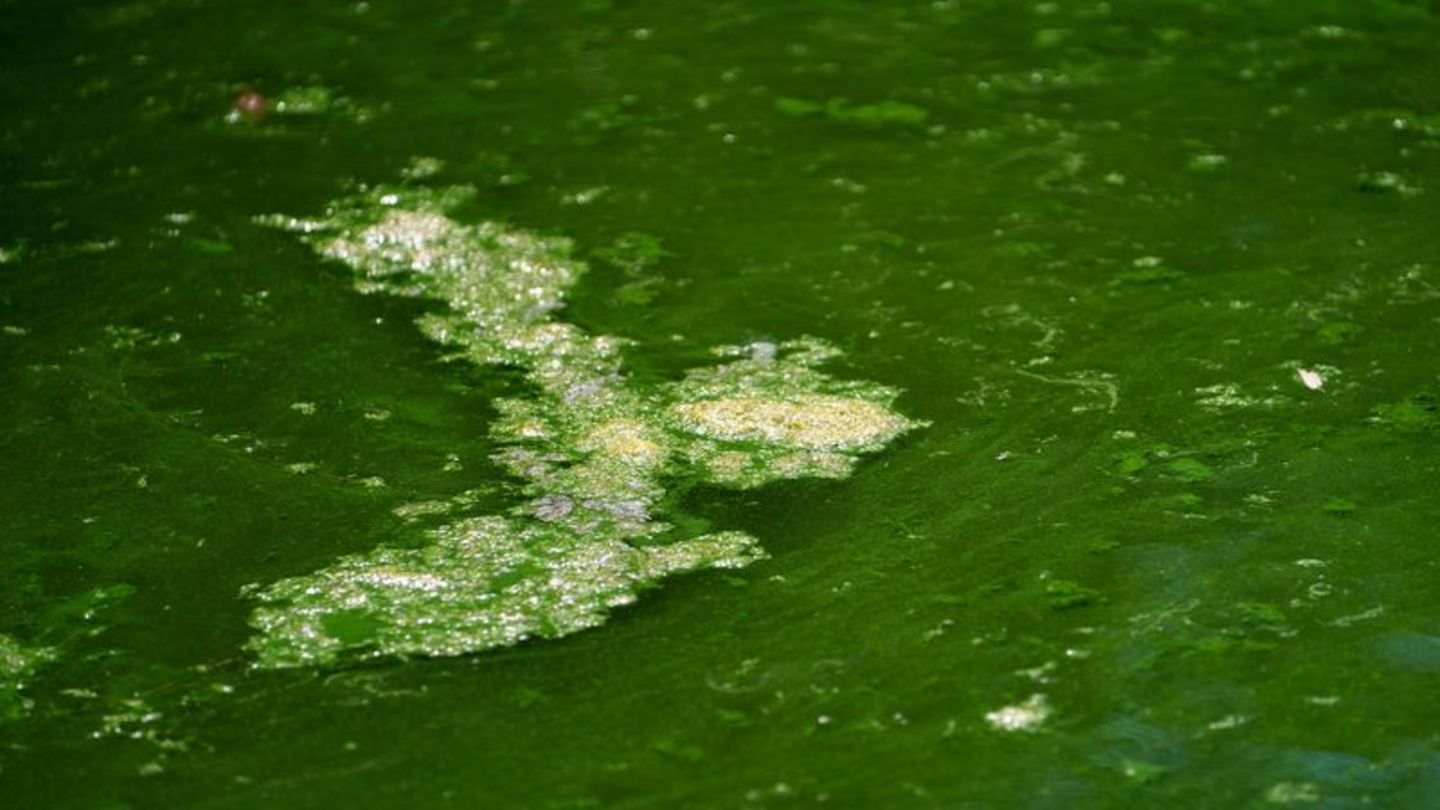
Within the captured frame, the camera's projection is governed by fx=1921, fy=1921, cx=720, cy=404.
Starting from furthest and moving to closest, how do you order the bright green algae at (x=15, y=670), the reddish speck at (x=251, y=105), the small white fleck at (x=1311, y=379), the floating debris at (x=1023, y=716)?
the reddish speck at (x=251, y=105) → the small white fleck at (x=1311, y=379) → the bright green algae at (x=15, y=670) → the floating debris at (x=1023, y=716)

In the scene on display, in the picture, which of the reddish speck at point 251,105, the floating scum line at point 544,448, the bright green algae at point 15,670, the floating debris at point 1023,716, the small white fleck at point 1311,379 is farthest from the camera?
the reddish speck at point 251,105

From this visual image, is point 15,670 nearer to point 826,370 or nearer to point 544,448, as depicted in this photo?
point 544,448

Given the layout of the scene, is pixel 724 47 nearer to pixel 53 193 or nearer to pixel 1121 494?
pixel 53 193

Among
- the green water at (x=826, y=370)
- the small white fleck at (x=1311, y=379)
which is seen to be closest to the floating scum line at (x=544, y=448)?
the green water at (x=826, y=370)

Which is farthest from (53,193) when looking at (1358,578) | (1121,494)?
(1358,578)

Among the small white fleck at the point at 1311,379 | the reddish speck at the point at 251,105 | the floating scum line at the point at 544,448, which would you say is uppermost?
the reddish speck at the point at 251,105

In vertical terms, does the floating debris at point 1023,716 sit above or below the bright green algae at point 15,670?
below

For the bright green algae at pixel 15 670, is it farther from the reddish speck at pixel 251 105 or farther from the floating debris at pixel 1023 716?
the reddish speck at pixel 251 105

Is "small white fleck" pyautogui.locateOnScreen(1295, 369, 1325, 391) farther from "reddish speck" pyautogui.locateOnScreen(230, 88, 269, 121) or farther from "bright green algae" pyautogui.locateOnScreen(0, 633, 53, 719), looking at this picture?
"reddish speck" pyautogui.locateOnScreen(230, 88, 269, 121)
